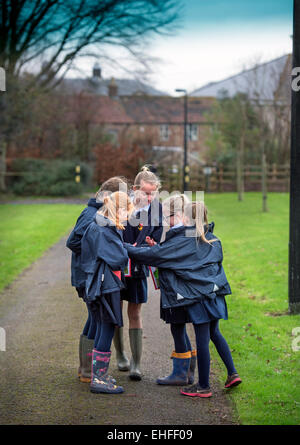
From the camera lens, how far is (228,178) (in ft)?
131

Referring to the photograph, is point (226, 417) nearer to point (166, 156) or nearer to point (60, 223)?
point (60, 223)

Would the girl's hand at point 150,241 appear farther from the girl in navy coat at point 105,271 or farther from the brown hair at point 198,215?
the brown hair at point 198,215

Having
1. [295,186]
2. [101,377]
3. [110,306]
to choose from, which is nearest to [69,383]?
[101,377]

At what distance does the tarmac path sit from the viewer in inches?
168

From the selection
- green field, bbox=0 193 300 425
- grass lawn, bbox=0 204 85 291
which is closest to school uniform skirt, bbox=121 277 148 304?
green field, bbox=0 193 300 425

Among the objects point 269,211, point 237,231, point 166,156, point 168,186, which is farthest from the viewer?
point 166,156

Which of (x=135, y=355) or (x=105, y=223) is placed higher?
(x=105, y=223)

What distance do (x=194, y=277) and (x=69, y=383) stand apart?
4.59 ft

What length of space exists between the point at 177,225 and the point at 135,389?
1365 millimetres

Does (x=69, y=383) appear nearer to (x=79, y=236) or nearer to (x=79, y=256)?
(x=79, y=256)

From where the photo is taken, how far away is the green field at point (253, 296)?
15.6 feet

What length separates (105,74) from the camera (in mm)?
30453

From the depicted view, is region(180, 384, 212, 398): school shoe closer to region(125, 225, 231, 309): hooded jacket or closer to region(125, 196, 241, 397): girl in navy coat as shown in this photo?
region(125, 196, 241, 397): girl in navy coat

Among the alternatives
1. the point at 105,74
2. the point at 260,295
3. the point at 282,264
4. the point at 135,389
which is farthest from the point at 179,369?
the point at 105,74
